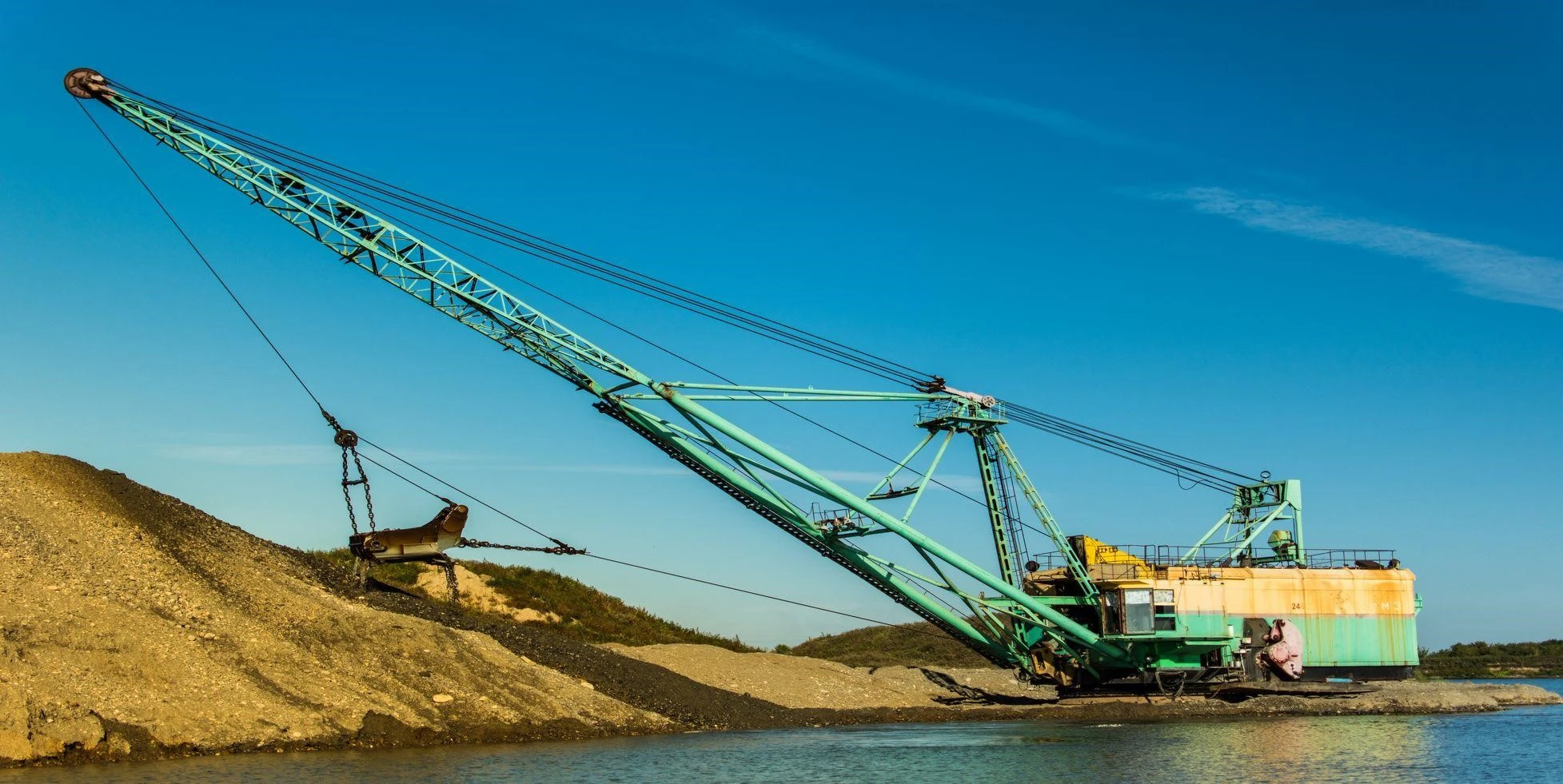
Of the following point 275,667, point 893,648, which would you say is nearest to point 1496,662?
point 893,648

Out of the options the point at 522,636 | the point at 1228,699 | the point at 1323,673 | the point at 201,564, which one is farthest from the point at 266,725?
the point at 1323,673

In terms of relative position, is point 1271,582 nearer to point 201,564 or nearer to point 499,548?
point 499,548

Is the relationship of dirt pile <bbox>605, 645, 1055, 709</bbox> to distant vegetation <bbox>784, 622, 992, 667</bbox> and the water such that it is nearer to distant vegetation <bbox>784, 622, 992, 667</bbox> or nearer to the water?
the water

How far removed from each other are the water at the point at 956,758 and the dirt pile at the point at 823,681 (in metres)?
4.16

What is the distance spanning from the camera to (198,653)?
980 inches

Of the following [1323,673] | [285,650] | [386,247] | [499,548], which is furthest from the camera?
[1323,673]

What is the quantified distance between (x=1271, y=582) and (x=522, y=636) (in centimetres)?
2310

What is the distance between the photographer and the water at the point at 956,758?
2177cm

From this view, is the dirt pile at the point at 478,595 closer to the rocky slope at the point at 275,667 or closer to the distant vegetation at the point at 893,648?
the rocky slope at the point at 275,667

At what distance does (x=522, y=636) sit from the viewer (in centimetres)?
3291

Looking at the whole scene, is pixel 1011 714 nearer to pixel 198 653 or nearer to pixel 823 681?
pixel 823 681

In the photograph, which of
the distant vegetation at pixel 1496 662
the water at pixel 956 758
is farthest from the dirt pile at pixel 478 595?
the distant vegetation at pixel 1496 662

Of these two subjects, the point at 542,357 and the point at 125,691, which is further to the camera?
the point at 542,357

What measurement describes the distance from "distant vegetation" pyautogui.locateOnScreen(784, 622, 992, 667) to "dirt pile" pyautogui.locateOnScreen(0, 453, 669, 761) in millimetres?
24612
